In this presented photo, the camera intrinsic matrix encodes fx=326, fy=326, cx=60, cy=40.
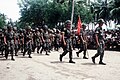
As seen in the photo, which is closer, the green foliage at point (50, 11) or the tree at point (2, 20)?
the green foliage at point (50, 11)

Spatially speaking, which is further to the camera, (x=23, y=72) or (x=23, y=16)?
(x=23, y=16)

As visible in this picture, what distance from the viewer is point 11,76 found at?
36.4 feet

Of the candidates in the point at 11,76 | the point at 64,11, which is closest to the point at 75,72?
the point at 11,76

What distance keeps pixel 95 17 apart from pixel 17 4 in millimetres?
15382

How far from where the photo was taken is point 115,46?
26.8m

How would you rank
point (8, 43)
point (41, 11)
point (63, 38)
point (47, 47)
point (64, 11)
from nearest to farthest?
point (63, 38) < point (8, 43) < point (47, 47) < point (64, 11) < point (41, 11)

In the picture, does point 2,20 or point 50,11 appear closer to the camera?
point 50,11

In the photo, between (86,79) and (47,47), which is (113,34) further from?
(86,79)

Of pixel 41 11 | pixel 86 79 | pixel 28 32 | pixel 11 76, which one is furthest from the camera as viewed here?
pixel 41 11

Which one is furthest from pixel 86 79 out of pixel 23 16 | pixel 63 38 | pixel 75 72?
pixel 23 16

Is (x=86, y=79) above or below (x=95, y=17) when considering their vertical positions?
below

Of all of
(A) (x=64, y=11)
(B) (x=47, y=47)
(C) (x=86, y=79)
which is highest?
(A) (x=64, y=11)

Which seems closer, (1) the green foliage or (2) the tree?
(1) the green foliage

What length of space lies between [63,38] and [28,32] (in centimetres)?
449
